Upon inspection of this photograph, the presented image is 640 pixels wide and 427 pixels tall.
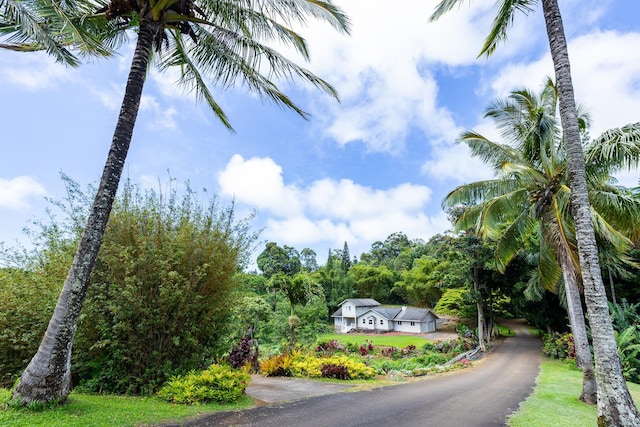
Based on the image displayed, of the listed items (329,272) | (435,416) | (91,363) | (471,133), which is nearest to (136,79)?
(91,363)

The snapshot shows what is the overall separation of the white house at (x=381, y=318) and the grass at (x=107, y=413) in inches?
1373

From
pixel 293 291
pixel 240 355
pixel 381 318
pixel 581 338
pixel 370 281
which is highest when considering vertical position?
pixel 370 281

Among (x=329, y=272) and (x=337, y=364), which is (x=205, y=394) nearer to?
(x=337, y=364)

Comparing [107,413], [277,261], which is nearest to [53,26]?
[107,413]

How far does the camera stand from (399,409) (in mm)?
6863

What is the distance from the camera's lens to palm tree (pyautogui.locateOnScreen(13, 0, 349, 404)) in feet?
16.5

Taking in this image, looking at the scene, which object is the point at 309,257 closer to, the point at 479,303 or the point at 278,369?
the point at 479,303

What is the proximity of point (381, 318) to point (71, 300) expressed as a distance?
128ft


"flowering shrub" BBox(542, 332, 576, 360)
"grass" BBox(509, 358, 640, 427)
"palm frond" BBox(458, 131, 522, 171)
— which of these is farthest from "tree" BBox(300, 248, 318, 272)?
"palm frond" BBox(458, 131, 522, 171)

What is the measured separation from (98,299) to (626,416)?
8.84 meters

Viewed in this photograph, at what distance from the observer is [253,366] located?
1156 cm

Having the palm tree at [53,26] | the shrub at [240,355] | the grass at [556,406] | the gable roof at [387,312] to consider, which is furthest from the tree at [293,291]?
the gable roof at [387,312]

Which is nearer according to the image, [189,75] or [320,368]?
[189,75]

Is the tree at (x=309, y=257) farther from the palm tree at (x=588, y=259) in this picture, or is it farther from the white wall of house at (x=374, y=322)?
the palm tree at (x=588, y=259)
